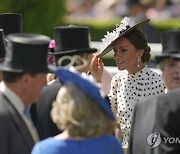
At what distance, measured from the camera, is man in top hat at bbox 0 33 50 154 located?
5750mm

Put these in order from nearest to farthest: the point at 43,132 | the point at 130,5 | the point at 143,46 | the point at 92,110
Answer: the point at 92,110 < the point at 43,132 < the point at 143,46 < the point at 130,5

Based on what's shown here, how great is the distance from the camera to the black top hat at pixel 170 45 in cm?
628

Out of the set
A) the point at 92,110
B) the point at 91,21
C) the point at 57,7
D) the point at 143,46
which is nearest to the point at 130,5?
the point at 57,7

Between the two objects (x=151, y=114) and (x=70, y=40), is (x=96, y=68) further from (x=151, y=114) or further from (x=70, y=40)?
(x=151, y=114)

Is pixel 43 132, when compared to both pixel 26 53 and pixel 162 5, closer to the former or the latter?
pixel 26 53

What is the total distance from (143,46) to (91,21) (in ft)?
40.0

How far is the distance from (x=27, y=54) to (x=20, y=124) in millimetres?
436

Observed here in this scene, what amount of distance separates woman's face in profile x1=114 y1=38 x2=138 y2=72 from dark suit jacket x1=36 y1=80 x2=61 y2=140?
1.79 meters

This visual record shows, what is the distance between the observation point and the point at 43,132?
251 inches

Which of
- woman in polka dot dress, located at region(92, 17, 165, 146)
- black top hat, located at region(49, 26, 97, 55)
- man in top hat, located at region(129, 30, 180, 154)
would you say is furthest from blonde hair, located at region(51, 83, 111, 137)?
woman in polka dot dress, located at region(92, 17, 165, 146)

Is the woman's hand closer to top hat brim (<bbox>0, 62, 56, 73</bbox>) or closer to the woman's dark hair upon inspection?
the woman's dark hair

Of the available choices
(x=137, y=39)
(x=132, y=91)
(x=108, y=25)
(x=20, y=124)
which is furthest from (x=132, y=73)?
(x=108, y=25)

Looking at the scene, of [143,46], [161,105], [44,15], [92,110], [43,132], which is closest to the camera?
[92,110]

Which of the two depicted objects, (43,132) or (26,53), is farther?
(43,132)
